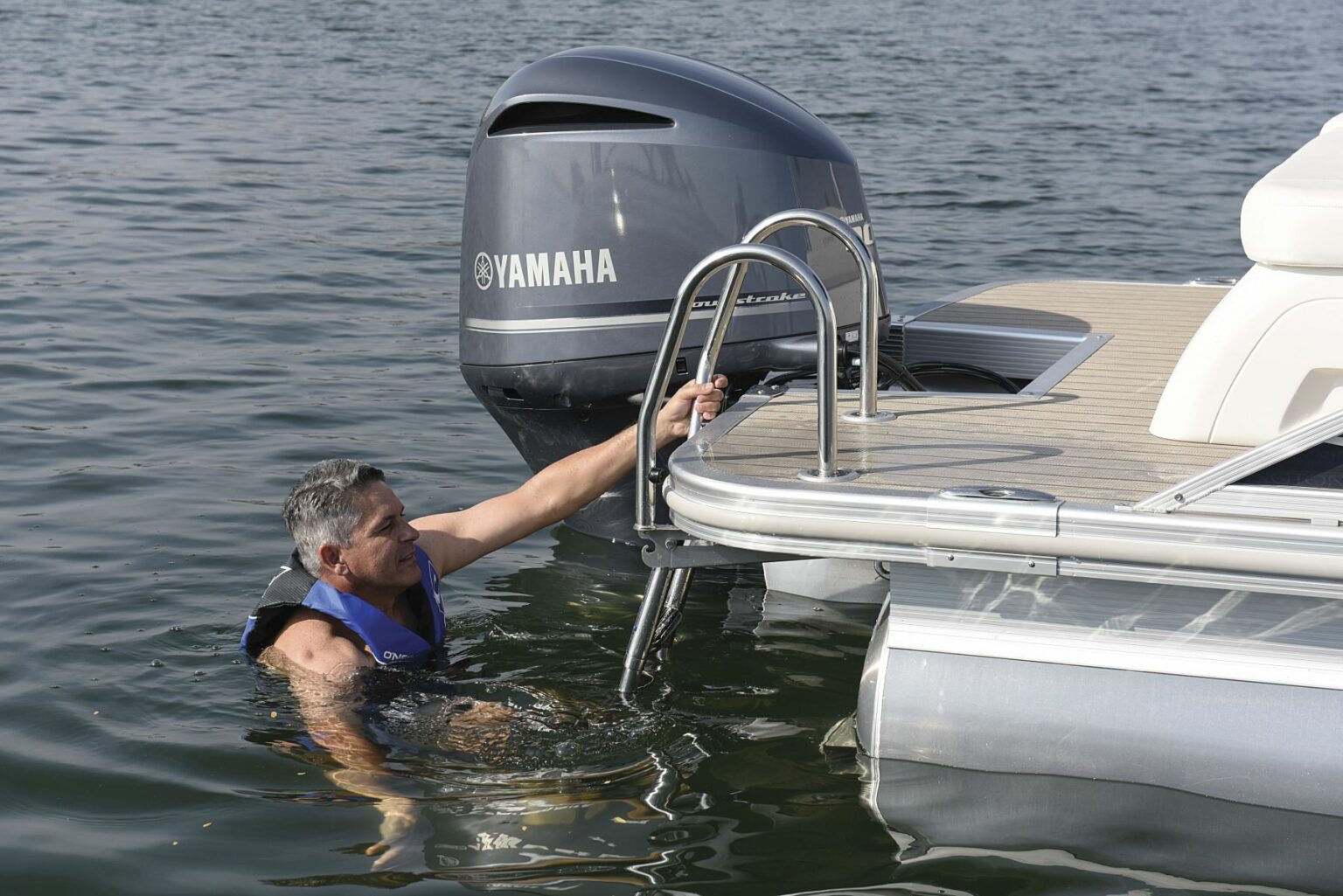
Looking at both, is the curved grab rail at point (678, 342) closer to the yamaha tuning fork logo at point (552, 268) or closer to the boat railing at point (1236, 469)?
the boat railing at point (1236, 469)

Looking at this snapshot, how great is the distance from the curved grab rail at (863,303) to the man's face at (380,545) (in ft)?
2.57

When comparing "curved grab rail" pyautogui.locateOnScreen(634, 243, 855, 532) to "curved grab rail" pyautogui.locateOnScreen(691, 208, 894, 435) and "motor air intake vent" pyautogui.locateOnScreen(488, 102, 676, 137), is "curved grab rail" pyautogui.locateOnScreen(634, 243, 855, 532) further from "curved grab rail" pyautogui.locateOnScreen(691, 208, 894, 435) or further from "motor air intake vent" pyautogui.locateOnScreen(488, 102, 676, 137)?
"motor air intake vent" pyautogui.locateOnScreen(488, 102, 676, 137)

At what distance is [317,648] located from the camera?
12.2 feet

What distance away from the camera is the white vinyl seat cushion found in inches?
117

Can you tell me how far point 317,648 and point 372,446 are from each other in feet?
7.85

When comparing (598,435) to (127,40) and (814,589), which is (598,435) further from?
(127,40)

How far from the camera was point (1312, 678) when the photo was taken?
288cm

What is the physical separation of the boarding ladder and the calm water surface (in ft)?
1.11

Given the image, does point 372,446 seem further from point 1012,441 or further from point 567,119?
point 1012,441

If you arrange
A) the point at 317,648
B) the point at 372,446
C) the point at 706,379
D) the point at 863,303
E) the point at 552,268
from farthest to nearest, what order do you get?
the point at 372,446
the point at 552,268
the point at 317,648
the point at 706,379
the point at 863,303

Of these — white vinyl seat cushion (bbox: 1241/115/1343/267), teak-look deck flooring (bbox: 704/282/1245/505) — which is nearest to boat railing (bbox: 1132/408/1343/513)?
teak-look deck flooring (bbox: 704/282/1245/505)

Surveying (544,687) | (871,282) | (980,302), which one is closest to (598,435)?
(544,687)

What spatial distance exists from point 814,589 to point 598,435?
2.49 feet

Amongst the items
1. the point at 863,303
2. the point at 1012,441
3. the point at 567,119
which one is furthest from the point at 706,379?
the point at 567,119
